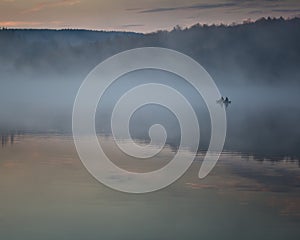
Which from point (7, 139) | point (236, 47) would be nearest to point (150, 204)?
point (7, 139)

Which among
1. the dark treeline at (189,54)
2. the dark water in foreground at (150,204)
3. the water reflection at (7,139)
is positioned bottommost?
the dark water in foreground at (150,204)

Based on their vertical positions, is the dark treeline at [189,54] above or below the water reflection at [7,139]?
above

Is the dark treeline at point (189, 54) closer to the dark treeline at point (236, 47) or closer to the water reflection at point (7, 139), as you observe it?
the dark treeline at point (236, 47)

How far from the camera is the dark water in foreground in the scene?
13047 mm

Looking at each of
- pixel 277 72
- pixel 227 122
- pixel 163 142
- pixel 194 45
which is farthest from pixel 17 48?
pixel 163 142

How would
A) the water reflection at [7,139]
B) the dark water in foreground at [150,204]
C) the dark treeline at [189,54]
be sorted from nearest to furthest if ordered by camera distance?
the dark water in foreground at [150,204] → the water reflection at [7,139] → the dark treeline at [189,54]

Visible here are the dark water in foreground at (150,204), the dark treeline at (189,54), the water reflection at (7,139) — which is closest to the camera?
the dark water in foreground at (150,204)

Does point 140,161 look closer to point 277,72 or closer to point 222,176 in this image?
point 222,176

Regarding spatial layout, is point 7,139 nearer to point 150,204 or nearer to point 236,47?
point 150,204

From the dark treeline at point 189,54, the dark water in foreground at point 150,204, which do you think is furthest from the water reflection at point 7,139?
the dark treeline at point 189,54

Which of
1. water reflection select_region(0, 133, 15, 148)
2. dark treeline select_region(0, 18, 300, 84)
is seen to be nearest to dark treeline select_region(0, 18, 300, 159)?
dark treeline select_region(0, 18, 300, 84)

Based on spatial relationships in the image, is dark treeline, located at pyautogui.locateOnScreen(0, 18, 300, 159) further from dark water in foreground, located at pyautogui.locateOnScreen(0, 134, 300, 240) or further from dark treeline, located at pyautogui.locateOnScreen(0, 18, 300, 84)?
dark water in foreground, located at pyautogui.locateOnScreen(0, 134, 300, 240)

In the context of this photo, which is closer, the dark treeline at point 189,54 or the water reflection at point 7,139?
the water reflection at point 7,139

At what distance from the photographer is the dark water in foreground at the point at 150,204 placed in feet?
42.8
